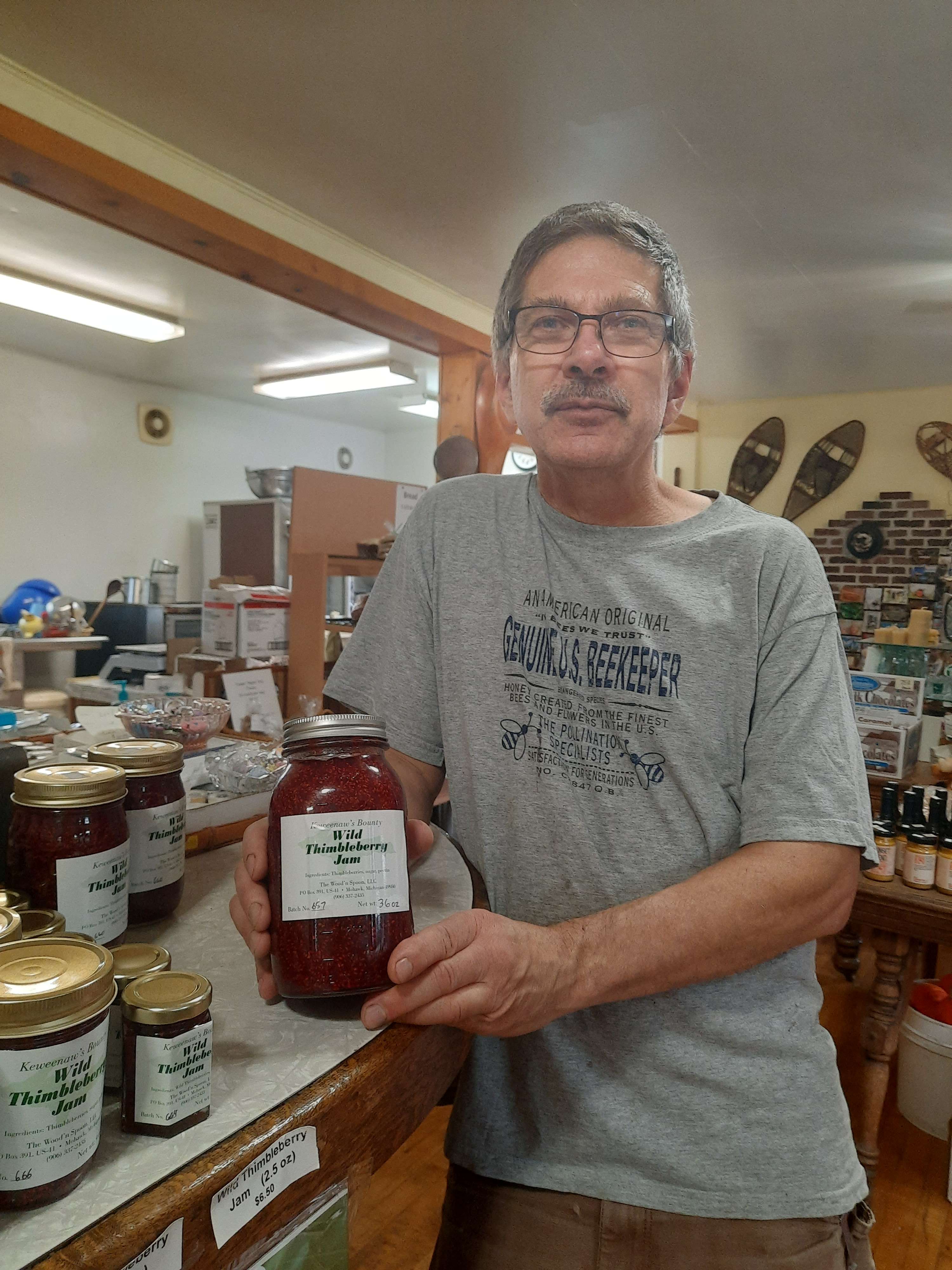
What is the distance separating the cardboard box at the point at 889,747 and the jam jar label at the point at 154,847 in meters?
2.50

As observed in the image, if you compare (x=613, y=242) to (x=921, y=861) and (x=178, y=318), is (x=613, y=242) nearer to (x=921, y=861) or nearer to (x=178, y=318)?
(x=921, y=861)

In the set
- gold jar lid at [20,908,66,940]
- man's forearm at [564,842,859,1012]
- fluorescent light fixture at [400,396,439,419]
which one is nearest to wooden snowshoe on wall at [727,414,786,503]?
fluorescent light fixture at [400,396,439,419]

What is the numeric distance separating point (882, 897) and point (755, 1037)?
1.42m

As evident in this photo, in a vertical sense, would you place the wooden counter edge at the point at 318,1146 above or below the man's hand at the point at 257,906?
below

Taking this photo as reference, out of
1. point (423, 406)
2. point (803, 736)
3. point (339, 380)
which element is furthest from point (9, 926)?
point (423, 406)

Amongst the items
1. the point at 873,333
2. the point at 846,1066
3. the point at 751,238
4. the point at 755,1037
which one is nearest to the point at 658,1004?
the point at 755,1037

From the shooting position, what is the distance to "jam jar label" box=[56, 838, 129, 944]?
631 mm

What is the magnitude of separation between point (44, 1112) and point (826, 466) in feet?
21.3

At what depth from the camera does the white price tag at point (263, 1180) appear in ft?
1.53

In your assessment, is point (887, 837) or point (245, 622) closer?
point (887, 837)

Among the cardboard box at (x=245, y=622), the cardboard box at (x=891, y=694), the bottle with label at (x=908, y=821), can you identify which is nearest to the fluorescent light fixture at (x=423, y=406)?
the cardboard box at (x=245, y=622)

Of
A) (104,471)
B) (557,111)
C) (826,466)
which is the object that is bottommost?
(104,471)

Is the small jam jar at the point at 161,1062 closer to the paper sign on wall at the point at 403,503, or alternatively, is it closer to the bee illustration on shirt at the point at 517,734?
the bee illustration on shirt at the point at 517,734

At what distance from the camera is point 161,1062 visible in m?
0.48
